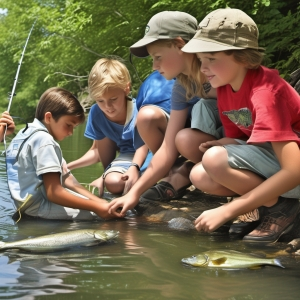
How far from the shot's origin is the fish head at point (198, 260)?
307 centimetres

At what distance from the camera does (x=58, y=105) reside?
4508 mm

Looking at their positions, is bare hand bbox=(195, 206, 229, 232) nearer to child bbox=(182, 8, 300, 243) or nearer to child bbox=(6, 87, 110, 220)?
child bbox=(182, 8, 300, 243)

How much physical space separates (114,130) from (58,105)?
1.00 metres

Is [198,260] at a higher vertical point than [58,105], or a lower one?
lower

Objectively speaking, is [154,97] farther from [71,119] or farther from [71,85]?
[71,85]

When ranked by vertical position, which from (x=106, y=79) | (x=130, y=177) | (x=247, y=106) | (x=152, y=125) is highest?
(x=106, y=79)

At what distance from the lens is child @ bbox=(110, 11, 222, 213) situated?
→ 14.4 ft

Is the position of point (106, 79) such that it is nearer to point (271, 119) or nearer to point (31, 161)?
point (31, 161)

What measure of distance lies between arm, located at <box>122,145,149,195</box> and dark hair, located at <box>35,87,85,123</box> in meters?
0.62

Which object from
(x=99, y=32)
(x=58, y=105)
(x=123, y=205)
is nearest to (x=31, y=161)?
(x=58, y=105)

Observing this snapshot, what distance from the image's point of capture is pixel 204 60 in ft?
12.4

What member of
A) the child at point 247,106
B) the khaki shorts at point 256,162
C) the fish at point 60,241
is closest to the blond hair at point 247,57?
the child at point 247,106

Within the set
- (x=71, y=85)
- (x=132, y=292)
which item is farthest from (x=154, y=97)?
(x=71, y=85)

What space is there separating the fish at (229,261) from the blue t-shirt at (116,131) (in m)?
2.24
